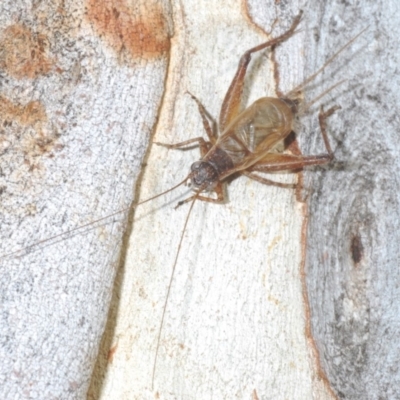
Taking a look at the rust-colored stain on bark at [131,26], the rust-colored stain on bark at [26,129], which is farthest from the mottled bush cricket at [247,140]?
the rust-colored stain on bark at [26,129]

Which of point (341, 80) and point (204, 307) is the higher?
point (341, 80)

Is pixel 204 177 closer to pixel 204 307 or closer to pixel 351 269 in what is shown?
pixel 204 307

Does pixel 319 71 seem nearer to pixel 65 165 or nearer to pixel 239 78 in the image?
pixel 239 78

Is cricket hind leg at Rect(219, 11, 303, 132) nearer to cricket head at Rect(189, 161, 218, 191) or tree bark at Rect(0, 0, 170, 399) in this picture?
cricket head at Rect(189, 161, 218, 191)

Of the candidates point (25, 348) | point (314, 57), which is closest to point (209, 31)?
point (314, 57)

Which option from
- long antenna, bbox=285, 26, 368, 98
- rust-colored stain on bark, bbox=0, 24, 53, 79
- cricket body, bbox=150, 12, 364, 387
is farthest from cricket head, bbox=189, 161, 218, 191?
rust-colored stain on bark, bbox=0, 24, 53, 79

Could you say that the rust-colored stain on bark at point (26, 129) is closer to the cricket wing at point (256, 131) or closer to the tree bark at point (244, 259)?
the tree bark at point (244, 259)
